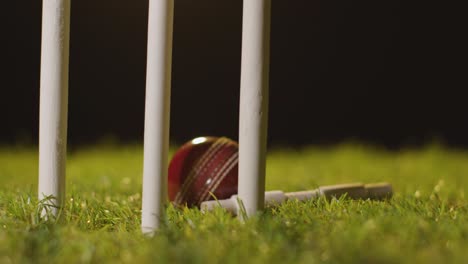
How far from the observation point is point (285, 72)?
20.7 feet

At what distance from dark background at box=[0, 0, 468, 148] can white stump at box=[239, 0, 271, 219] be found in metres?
3.93

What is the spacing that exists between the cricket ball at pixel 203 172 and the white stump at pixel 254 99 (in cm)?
71

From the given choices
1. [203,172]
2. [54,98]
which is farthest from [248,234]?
[203,172]

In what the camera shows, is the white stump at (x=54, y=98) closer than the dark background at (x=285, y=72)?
Yes

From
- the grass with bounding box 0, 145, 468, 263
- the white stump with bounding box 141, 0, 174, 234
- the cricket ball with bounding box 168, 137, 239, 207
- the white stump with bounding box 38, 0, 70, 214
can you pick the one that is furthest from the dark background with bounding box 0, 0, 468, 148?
the white stump with bounding box 141, 0, 174, 234

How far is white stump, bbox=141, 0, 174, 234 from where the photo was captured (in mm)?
2326

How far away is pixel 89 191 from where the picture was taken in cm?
370

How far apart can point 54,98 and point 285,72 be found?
4096mm

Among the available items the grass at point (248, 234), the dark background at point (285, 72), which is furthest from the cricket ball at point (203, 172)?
the dark background at point (285, 72)

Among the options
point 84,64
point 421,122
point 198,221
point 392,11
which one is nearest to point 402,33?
point 392,11

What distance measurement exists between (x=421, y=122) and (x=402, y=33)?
87 centimetres

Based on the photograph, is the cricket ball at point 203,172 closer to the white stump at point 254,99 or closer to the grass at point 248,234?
the grass at point 248,234

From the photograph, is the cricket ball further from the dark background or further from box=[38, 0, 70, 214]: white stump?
the dark background

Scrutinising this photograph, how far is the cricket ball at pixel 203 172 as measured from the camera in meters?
3.05
